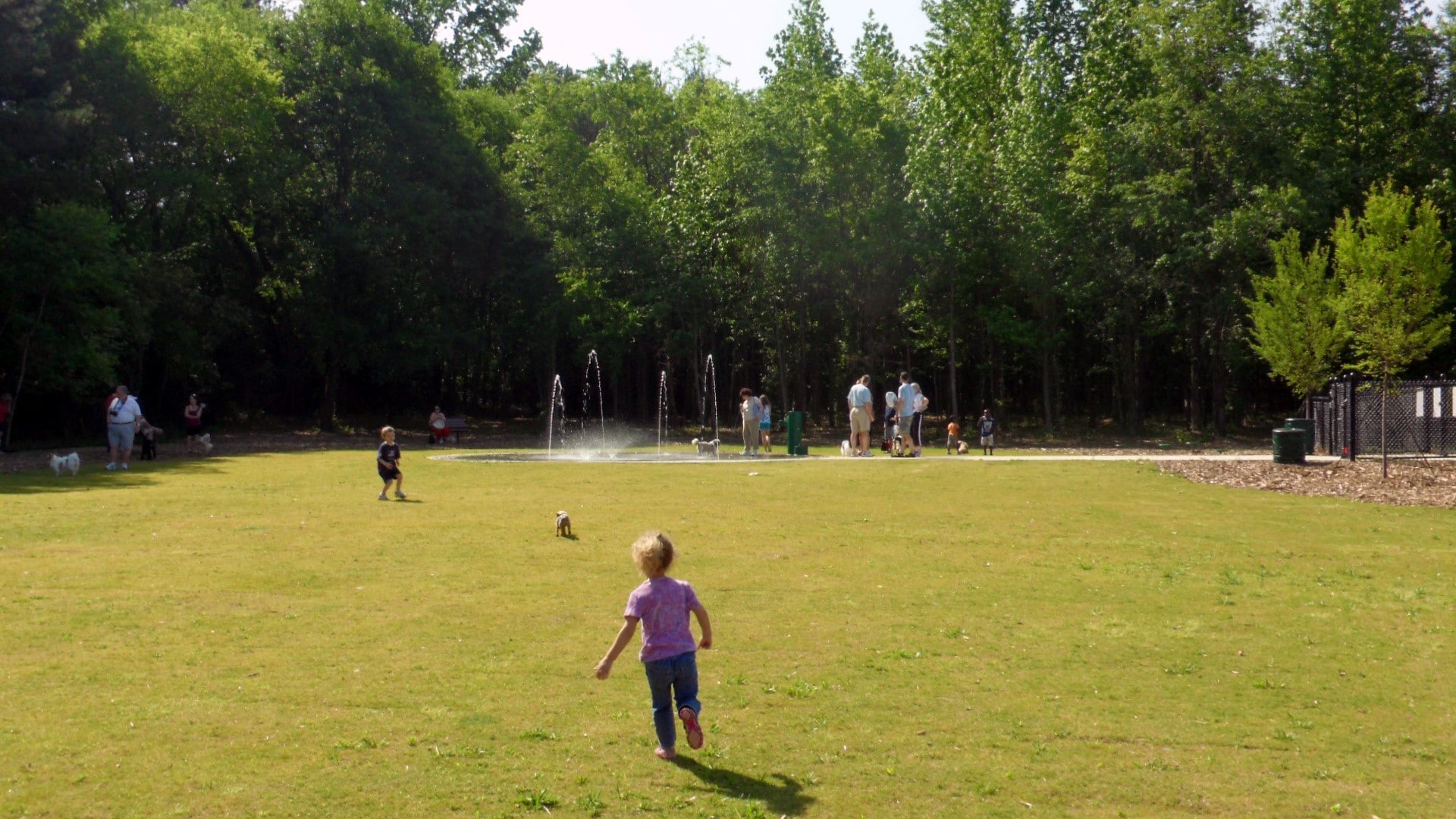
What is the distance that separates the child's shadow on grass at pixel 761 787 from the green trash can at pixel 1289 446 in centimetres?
2460

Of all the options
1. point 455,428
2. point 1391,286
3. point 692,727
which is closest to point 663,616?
point 692,727

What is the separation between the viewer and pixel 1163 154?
153 feet

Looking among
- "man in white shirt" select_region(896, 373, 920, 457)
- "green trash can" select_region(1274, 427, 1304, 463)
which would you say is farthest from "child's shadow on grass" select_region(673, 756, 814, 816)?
"man in white shirt" select_region(896, 373, 920, 457)

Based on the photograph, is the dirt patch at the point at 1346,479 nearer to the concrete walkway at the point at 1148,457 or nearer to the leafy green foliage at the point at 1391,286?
the concrete walkway at the point at 1148,457

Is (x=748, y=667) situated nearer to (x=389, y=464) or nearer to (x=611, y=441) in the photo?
(x=389, y=464)

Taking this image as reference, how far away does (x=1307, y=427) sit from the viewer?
32.9 meters

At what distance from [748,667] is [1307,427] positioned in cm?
2734

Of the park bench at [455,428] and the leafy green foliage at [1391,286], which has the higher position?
the leafy green foliage at [1391,286]

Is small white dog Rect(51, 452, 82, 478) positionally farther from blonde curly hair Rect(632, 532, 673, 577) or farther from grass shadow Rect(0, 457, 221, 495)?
blonde curly hair Rect(632, 532, 673, 577)

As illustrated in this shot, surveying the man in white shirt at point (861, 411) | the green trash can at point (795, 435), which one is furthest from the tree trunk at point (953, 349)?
the man in white shirt at point (861, 411)

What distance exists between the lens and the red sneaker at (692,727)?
724 centimetres

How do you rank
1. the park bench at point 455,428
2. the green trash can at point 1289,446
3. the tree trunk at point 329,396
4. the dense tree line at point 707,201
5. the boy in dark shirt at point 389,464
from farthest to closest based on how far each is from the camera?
1. the tree trunk at point 329,396
2. the park bench at point 455,428
3. the dense tree line at point 707,201
4. the green trash can at point 1289,446
5. the boy in dark shirt at point 389,464

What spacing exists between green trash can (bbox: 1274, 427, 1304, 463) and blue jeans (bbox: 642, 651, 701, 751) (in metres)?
24.5

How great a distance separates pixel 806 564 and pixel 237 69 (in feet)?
127
